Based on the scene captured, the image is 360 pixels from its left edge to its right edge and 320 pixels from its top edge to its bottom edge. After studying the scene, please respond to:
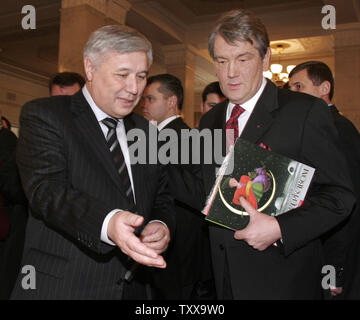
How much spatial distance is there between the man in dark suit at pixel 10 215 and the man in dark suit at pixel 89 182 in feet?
4.63

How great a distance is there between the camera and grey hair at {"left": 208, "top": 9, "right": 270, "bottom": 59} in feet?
5.61

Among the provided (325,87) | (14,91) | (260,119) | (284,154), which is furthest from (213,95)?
(14,91)

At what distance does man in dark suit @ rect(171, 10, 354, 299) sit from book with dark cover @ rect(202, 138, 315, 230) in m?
0.06

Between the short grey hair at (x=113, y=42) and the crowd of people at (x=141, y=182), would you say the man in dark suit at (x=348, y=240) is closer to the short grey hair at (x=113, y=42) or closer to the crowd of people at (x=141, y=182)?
the crowd of people at (x=141, y=182)

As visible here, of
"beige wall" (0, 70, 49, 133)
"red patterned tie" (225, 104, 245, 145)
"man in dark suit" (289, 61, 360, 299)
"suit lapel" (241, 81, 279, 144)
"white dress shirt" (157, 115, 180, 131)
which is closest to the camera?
"suit lapel" (241, 81, 279, 144)

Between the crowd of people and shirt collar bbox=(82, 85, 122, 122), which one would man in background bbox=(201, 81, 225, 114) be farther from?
shirt collar bbox=(82, 85, 122, 122)

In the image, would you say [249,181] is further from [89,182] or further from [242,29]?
[242,29]

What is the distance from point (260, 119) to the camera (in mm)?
1665

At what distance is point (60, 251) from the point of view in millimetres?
1456

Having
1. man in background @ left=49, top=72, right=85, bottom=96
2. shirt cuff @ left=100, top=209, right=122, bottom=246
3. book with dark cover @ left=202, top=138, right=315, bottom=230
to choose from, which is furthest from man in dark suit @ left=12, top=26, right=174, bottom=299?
man in background @ left=49, top=72, right=85, bottom=96

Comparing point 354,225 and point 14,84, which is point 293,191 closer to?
point 354,225

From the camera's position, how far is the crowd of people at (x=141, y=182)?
1402mm

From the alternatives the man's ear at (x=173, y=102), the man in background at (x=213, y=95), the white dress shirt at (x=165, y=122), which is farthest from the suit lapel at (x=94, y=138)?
the man in background at (x=213, y=95)

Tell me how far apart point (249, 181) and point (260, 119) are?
0.35m
